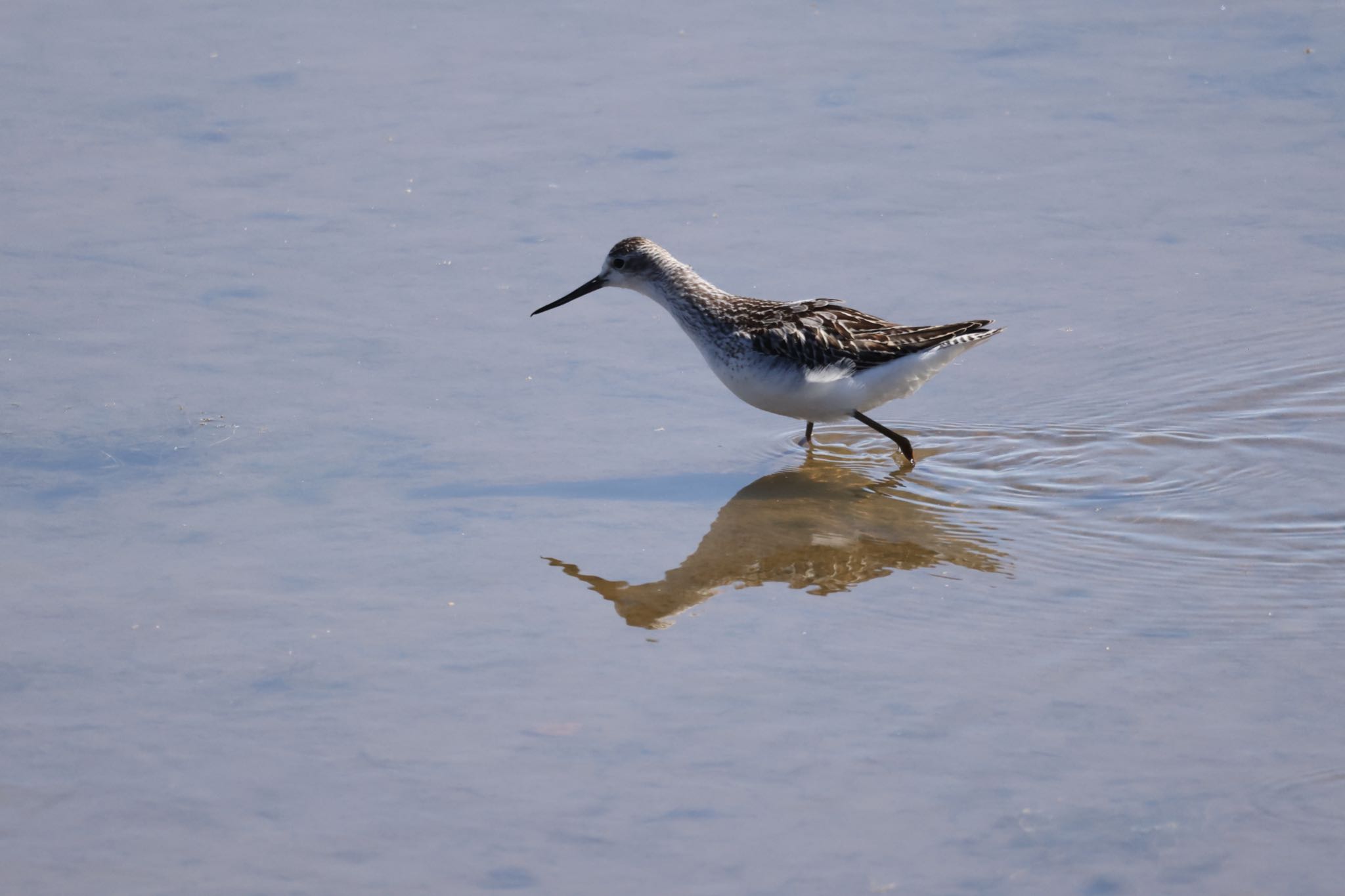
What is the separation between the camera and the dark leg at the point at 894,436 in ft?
25.8

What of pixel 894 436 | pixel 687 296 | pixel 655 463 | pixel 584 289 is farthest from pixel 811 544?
pixel 584 289

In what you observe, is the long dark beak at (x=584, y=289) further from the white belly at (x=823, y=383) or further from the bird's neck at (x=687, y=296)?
the white belly at (x=823, y=383)

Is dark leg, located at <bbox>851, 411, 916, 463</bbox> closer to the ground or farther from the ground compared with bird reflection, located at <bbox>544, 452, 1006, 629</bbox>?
farther from the ground

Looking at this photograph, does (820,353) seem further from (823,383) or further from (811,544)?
(811,544)

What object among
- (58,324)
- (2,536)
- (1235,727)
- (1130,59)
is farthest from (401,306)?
(1130,59)

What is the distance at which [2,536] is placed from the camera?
670 cm

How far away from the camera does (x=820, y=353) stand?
784cm

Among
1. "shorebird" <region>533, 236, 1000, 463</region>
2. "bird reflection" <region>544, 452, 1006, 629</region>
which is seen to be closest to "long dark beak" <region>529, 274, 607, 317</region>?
"shorebird" <region>533, 236, 1000, 463</region>

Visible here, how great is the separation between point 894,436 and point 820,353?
549 mm

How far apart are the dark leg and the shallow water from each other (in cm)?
26

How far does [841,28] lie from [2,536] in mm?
8036

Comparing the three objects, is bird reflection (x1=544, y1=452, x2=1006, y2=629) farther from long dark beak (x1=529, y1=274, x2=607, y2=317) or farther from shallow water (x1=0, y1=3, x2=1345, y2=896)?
long dark beak (x1=529, y1=274, x2=607, y2=317)

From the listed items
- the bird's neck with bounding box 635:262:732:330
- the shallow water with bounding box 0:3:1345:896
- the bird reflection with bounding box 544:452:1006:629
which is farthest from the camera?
the bird's neck with bounding box 635:262:732:330

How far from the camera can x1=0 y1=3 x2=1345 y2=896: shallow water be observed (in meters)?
4.96
